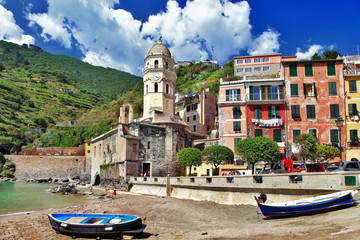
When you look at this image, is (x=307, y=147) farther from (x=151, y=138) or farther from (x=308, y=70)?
(x=151, y=138)

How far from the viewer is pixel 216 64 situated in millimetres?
106438

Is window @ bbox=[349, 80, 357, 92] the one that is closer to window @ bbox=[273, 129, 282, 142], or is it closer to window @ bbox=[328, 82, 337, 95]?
window @ bbox=[328, 82, 337, 95]

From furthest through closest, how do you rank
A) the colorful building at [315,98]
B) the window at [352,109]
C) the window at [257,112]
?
the window at [257,112], the colorful building at [315,98], the window at [352,109]

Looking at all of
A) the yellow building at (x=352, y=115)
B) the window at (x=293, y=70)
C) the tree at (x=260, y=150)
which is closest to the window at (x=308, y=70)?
the window at (x=293, y=70)

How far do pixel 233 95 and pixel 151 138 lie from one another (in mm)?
11365

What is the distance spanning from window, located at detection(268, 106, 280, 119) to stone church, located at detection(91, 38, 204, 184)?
12151 mm

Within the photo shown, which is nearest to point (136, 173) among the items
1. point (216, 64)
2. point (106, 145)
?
point (106, 145)

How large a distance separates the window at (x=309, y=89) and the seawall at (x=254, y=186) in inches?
710

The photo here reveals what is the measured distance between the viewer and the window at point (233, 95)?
34906 mm

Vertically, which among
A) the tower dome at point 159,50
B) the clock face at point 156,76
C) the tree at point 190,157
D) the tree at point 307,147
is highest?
the tower dome at point 159,50

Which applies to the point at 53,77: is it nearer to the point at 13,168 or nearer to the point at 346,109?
the point at 13,168

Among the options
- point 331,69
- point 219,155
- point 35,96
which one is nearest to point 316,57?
point 331,69

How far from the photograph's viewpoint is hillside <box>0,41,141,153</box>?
82.9m

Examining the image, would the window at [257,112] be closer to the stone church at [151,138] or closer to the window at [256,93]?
the window at [256,93]
